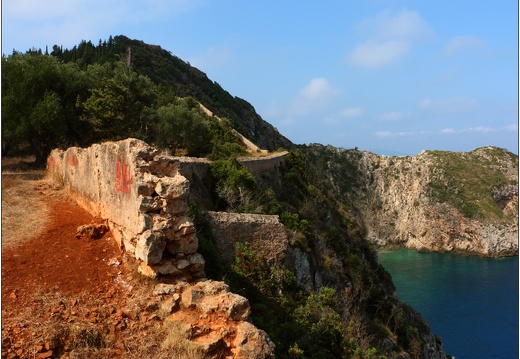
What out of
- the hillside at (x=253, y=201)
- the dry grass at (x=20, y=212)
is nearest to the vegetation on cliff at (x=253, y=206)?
the hillside at (x=253, y=201)

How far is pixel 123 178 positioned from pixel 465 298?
147 feet

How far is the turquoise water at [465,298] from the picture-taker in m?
35.5

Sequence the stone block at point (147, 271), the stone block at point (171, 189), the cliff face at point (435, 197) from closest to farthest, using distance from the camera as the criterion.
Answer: the stone block at point (147, 271) < the stone block at point (171, 189) < the cliff face at point (435, 197)

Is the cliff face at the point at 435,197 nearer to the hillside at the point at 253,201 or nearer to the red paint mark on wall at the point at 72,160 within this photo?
the hillside at the point at 253,201

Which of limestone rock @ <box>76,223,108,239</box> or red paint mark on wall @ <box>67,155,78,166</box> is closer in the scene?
limestone rock @ <box>76,223,108,239</box>

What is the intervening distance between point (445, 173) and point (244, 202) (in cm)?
6292

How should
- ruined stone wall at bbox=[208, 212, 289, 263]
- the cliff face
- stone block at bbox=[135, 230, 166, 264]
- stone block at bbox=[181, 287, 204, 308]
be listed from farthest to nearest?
the cliff face → ruined stone wall at bbox=[208, 212, 289, 263] → stone block at bbox=[135, 230, 166, 264] → stone block at bbox=[181, 287, 204, 308]

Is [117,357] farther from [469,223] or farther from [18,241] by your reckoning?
[469,223]

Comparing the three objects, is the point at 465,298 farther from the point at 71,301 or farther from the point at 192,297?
the point at 71,301

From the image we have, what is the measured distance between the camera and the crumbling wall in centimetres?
682

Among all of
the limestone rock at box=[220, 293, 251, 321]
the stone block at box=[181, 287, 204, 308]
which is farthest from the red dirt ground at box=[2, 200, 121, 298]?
the limestone rock at box=[220, 293, 251, 321]

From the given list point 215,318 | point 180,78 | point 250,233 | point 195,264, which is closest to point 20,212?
point 195,264

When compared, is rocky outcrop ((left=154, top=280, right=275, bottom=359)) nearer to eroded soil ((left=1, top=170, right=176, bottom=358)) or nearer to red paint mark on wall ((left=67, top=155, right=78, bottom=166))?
eroded soil ((left=1, top=170, right=176, bottom=358))

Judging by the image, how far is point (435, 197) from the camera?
234ft
